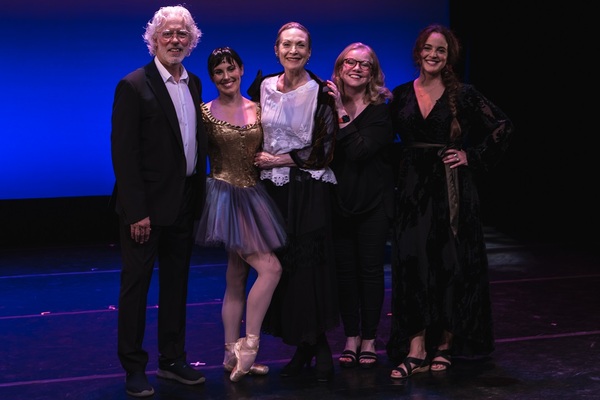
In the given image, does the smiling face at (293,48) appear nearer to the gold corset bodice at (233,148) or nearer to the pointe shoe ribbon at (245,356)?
the gold corset bodice at (233,148)

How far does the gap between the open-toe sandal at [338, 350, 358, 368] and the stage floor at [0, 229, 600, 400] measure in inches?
1.7

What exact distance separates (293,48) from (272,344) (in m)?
1.36

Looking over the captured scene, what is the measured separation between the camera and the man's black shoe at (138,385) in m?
3.46

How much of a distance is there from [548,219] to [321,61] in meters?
2.19

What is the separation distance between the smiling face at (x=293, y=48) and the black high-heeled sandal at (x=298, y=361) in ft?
3.58

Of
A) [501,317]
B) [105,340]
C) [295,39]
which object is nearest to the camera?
[295,39]

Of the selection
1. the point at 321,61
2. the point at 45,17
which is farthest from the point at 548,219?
the point at 45,17

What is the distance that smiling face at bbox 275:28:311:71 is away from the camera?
3.53 m

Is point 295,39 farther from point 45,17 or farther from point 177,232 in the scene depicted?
point 45,17

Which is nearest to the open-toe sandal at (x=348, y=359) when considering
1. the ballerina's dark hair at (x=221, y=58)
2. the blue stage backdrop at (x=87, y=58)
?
the ballerina's dark hair at (x=221, y=58)

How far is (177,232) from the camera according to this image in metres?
3.56

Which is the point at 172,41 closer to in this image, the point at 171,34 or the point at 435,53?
the point at 171,34

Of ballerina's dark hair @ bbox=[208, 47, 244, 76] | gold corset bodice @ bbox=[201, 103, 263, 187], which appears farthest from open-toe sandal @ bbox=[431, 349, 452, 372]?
ballerina's dark hair @ bbox=[208, 47, 244, 76]

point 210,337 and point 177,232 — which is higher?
point 177,232
